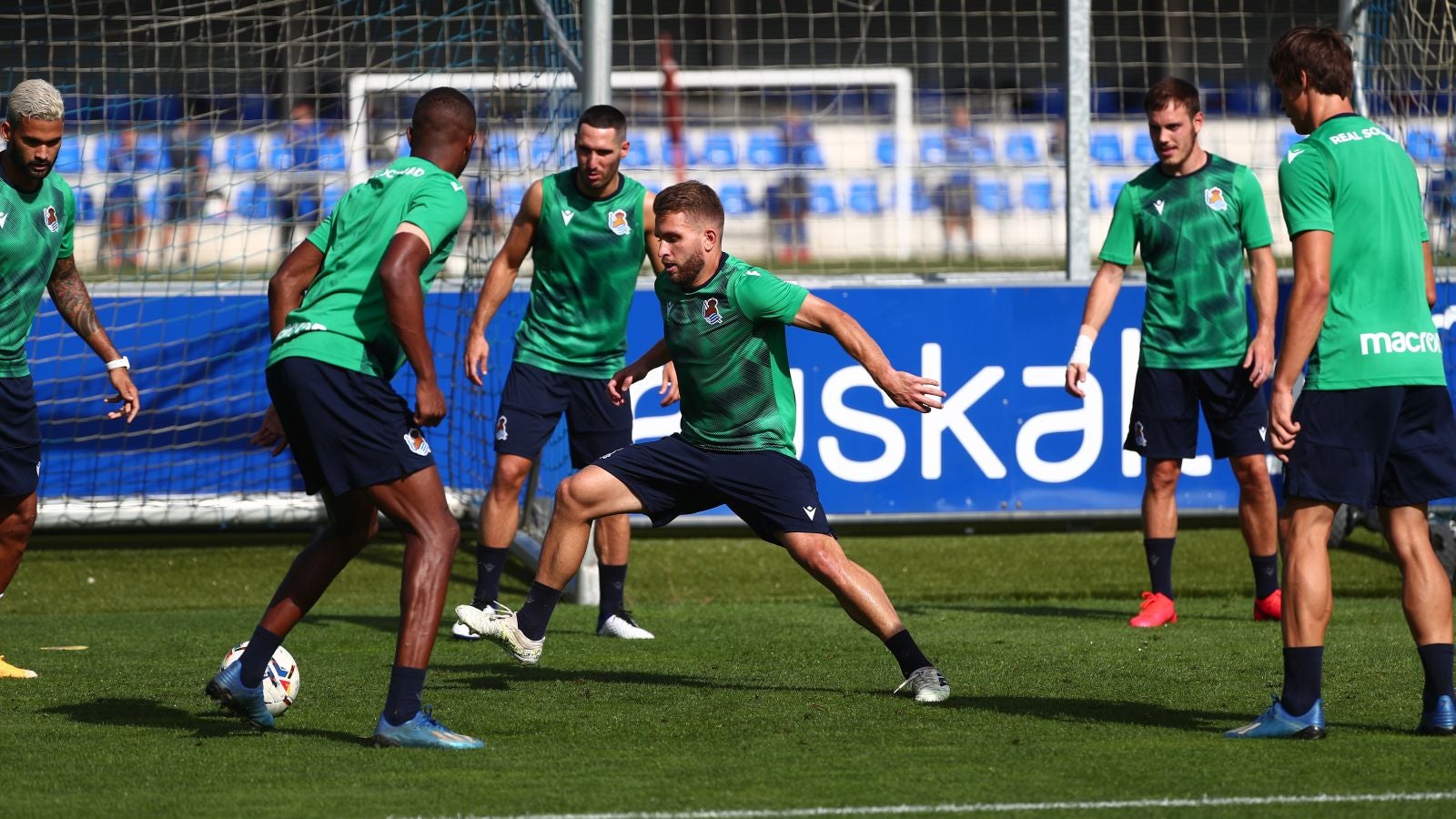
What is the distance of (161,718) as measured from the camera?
19.2 feet

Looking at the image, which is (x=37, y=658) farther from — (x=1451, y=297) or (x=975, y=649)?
(x=1451, y=297)

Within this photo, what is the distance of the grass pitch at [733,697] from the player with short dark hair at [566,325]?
588 millimetres

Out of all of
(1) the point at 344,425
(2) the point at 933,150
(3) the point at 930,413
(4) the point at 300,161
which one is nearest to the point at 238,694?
(1) the point at 344,425

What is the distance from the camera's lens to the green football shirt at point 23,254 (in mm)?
6617

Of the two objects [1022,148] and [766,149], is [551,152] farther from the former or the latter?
[1022,148]

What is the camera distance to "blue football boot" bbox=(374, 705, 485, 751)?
5180 mm

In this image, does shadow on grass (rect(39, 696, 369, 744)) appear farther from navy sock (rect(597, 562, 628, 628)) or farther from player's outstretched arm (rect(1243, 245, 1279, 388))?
player's outstretched arm (rect(1243, 245, 1279, 388))

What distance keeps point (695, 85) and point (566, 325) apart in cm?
1211

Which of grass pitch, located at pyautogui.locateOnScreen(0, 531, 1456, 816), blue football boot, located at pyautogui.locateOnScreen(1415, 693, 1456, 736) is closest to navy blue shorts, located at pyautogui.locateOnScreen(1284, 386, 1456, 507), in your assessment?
blue football boot, located at pyautogui.locateOnScreen(1415, 693, 1456, 736)

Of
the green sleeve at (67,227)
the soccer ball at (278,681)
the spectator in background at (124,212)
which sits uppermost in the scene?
the spectator in background at (124,212)

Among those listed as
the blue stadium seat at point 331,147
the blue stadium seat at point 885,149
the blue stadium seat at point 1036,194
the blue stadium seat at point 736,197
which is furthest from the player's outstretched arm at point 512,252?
the blue stadium seat at point 885,149

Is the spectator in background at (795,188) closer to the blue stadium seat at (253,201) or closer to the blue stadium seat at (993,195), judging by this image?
the blue stadium seat at (993,195)

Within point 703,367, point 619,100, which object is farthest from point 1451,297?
point 619,100

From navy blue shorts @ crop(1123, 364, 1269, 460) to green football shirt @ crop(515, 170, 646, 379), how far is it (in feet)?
7.95
